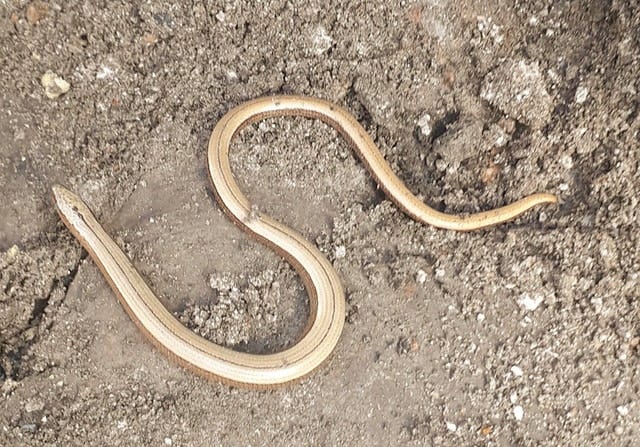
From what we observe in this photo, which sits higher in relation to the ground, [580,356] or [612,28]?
[612,28]

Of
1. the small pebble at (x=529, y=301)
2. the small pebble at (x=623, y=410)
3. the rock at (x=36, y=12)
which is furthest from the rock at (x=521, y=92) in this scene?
the rock at (x=36, y=12)

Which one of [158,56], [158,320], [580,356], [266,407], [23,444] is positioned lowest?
[23,444]

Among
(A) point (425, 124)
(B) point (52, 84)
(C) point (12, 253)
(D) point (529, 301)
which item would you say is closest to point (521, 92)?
(A) point (425, 124)

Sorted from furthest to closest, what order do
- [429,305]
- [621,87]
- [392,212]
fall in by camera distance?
[392,212], [429,305], [621,87]

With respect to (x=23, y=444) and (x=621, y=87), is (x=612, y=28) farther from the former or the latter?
(x=23, y=444)

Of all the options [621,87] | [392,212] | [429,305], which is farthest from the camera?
[392,212]

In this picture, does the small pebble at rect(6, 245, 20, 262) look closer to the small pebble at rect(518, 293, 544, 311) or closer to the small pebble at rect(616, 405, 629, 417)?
the small pebble at rect(518, 293, 544, 311)

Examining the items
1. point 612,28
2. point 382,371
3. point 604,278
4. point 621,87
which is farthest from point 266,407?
point 612,28

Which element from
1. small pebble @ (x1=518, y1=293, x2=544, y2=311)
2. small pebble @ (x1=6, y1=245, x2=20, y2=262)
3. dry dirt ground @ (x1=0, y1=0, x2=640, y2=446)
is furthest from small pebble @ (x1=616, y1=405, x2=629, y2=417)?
small pebble @ (x1=6, y1=245, x2=20, y2=262)
